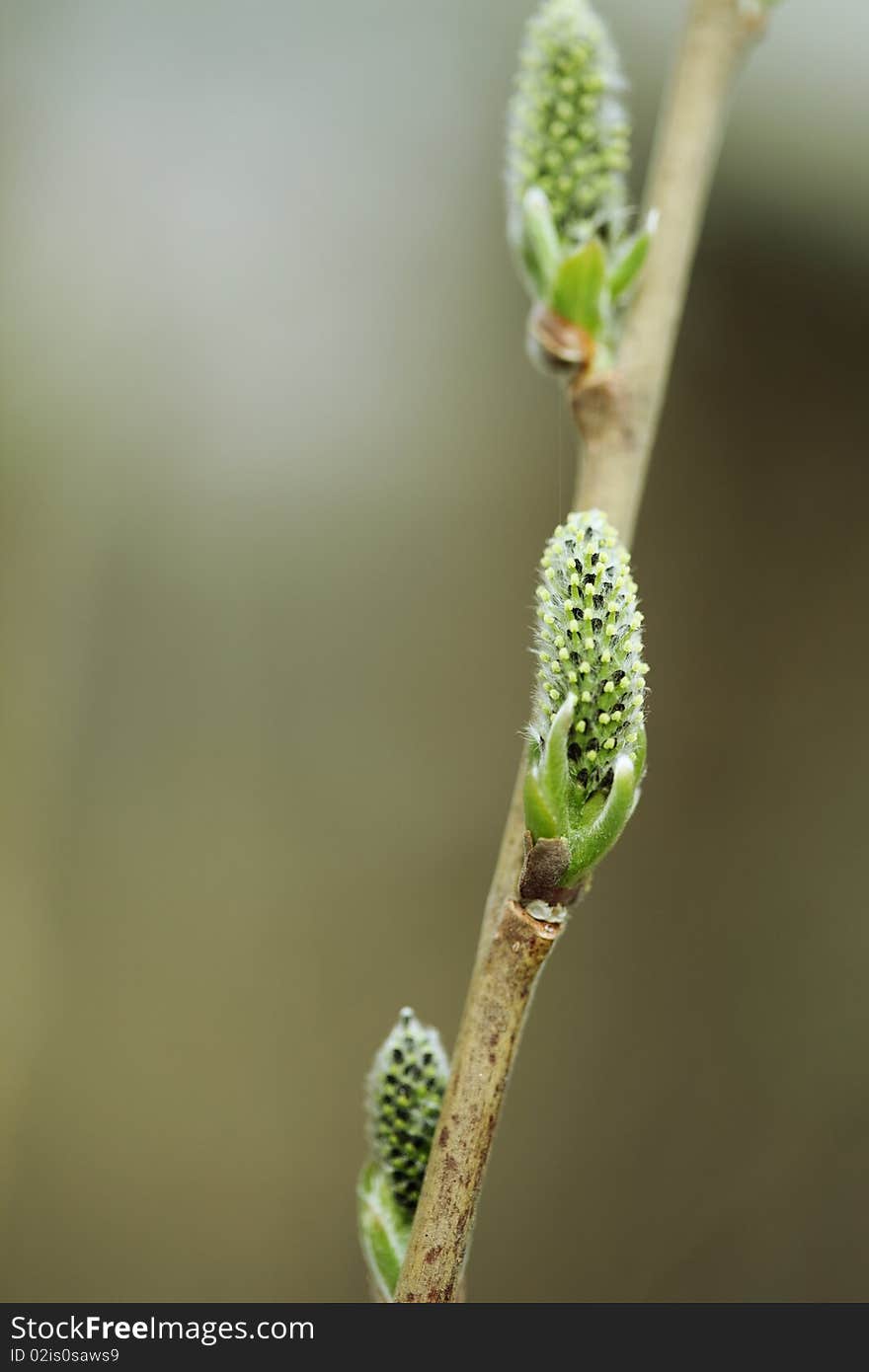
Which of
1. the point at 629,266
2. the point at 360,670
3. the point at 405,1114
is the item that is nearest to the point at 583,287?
the point at 629,266

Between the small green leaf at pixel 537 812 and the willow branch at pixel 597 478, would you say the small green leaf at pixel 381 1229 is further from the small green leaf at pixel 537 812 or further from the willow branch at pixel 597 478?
the small green leaf at pixel 537 812

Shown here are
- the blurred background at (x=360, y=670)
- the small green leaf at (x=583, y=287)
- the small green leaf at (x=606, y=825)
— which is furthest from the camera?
the blurred background at (x=360, y=670)

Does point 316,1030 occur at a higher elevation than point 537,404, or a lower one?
lower

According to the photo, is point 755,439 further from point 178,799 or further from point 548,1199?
point 548,1199

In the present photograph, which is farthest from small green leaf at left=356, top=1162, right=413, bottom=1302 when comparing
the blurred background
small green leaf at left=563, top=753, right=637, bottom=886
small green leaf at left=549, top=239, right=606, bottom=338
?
the blurred background

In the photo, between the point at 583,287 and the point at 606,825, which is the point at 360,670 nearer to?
the point at 583,287

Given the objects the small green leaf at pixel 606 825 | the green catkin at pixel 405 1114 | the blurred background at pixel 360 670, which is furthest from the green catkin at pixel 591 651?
the blurred background at pixel 360 670
